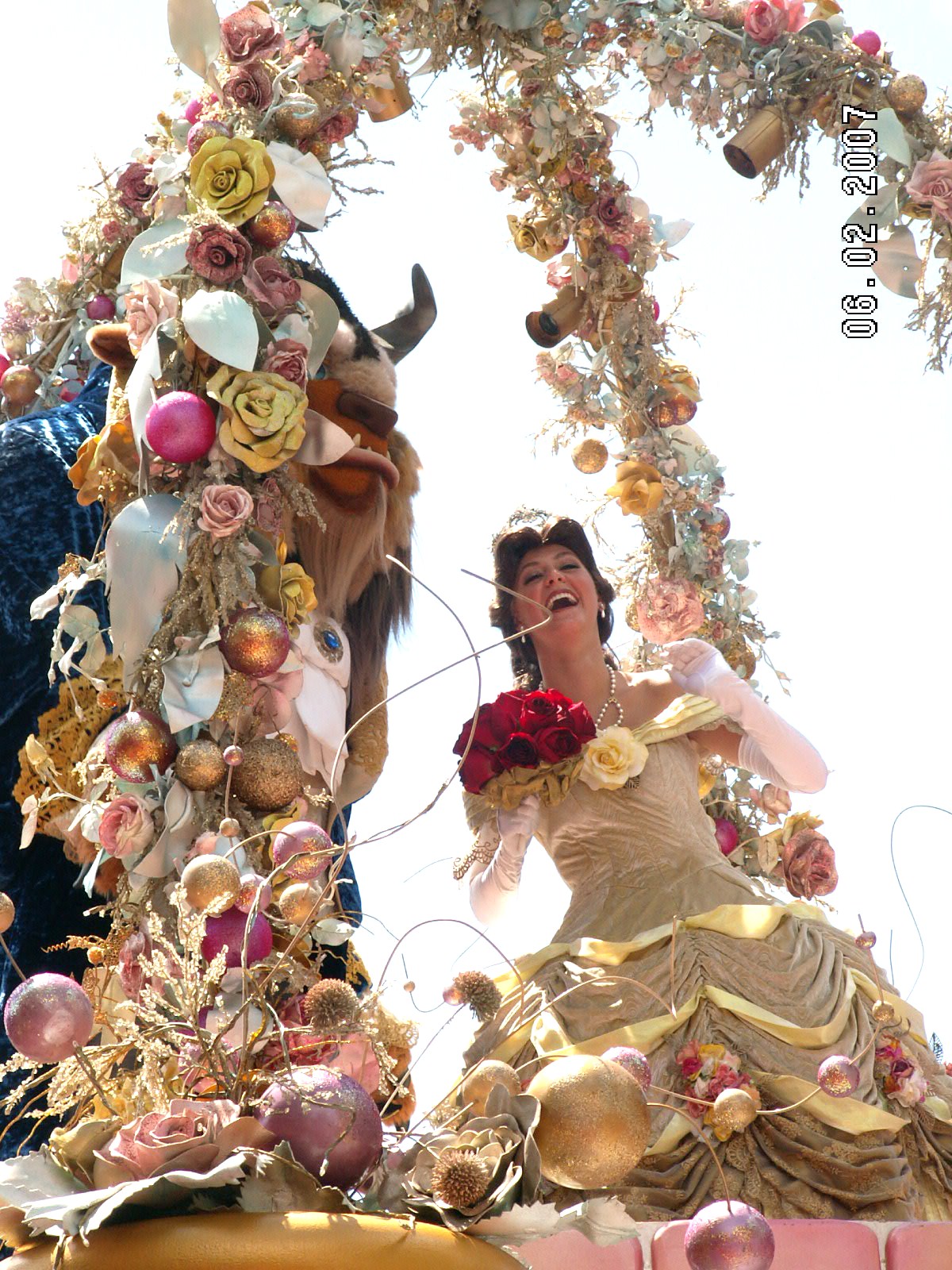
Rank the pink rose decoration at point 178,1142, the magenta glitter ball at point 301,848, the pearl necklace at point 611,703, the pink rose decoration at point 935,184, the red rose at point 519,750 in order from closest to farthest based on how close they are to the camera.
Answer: the pink rose decoration at point 178,1142 < the magenta glitter ball at point 301,848 < the pink rose decoration at point 935,184 < the red rose at point 519,750 < the pearl necklace at point 611,703

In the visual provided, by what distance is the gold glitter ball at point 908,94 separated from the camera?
218 cm

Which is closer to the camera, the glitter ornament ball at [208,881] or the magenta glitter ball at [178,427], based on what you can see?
the glitter ornament ball at [208,881]

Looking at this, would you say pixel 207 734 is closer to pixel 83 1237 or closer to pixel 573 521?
pixel 83 1237

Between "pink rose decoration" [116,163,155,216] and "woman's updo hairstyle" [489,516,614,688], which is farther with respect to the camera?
"woman's updo hairstyle" [489,516,614,688]

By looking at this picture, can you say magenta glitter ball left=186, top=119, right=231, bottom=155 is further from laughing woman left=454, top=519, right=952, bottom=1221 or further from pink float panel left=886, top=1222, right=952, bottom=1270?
pink float panel left=886, top=1222, right=952, bottom=1270

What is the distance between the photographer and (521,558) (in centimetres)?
270

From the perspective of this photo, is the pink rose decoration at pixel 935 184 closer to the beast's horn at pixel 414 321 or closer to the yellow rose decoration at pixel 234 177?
the beast's horn at pixel 414 321

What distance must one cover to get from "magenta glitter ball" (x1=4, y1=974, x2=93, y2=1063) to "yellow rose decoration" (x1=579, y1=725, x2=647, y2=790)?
4.65 feet

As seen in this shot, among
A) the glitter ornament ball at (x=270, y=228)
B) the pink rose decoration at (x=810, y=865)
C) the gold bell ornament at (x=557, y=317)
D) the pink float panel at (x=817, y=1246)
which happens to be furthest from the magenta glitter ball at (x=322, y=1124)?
the gold bell ornament at (x=557, y=317)

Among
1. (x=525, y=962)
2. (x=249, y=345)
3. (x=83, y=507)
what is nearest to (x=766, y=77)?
(x=249, y=345)

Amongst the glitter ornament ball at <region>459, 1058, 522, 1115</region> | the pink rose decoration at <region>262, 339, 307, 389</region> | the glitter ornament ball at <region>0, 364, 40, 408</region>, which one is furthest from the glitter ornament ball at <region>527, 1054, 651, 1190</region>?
the glitter ornament ball at <region>0, 364, 40, 408</region>

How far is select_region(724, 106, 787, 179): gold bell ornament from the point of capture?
225 cm

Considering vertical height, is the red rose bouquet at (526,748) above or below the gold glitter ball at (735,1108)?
above

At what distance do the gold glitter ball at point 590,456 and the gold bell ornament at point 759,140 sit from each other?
0.71 meters
